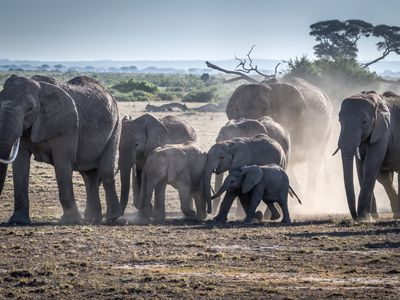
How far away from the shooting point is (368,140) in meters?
20.9

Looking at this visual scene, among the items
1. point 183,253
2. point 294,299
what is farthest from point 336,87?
point 294,299

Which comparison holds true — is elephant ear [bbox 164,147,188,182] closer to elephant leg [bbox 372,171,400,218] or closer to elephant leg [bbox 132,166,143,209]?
elephant leg [bbox 132,166,143,209]

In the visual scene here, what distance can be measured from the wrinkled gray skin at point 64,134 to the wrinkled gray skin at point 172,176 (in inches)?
34.0

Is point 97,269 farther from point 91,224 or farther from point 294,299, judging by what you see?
point 91,224

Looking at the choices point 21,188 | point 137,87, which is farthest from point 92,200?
point 137,87

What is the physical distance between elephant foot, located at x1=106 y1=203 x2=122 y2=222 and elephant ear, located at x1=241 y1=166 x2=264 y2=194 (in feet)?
8.37

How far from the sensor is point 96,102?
68.8 feet

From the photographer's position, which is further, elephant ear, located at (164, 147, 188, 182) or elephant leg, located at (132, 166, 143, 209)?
elephant leg, located at (132, 166, 143, 209)

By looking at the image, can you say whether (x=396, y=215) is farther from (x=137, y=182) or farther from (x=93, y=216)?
(x=93, y=216)

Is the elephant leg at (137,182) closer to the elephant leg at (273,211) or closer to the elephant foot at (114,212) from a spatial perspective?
the elephant foot at (114,212)

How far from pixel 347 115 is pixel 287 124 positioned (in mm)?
6832

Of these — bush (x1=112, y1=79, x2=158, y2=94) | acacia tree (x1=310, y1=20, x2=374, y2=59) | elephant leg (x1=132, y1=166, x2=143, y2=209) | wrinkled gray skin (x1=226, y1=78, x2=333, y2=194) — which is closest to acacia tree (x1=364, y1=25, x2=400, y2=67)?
acacia tree (x1=310, y1=20, x2=374, y2=59)

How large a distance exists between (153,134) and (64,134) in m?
2.79

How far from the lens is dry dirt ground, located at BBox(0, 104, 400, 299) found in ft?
44.7
